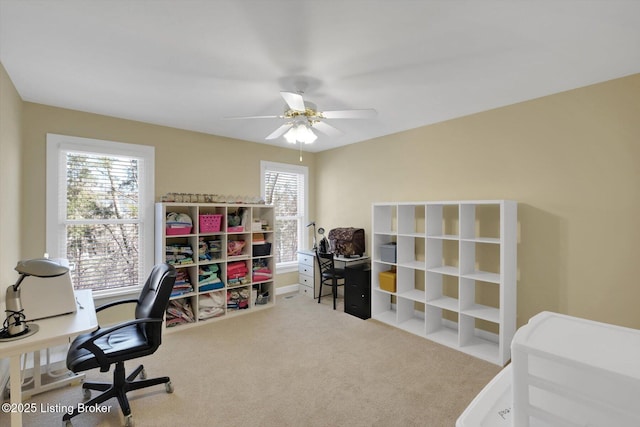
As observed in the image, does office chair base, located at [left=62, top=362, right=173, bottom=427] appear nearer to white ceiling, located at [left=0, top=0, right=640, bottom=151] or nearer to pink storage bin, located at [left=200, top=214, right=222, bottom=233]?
pink storage bin, located at [left=200, top=214, right=222, bottom=233]

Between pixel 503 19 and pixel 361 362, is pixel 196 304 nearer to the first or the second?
pixel 361 362

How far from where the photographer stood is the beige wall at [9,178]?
6.99ft

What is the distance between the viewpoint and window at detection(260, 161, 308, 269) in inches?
189

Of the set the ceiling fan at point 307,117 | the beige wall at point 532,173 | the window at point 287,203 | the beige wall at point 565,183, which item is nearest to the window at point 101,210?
the beige wall at point 532,173

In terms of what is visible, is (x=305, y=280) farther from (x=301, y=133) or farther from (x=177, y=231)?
(x=301, y=133)

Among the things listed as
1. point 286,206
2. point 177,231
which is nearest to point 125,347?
point 177,231

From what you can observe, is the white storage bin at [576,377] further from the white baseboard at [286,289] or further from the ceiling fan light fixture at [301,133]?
the white baseboard at [286,289]

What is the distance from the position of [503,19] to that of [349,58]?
931 millimetres

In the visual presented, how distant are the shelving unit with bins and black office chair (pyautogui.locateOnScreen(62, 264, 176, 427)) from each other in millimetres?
1225

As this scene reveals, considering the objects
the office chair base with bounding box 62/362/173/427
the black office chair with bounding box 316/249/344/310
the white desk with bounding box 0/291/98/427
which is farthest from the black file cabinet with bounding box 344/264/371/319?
the white desk with bounding box 0/291/98/427

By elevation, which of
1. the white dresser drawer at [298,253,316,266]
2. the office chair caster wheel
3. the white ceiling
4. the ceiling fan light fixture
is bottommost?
the office chair caster wheel

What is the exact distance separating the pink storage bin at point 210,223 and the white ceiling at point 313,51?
4.52ft

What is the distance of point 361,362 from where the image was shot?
8.83ft

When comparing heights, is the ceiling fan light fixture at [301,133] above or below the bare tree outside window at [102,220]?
above
